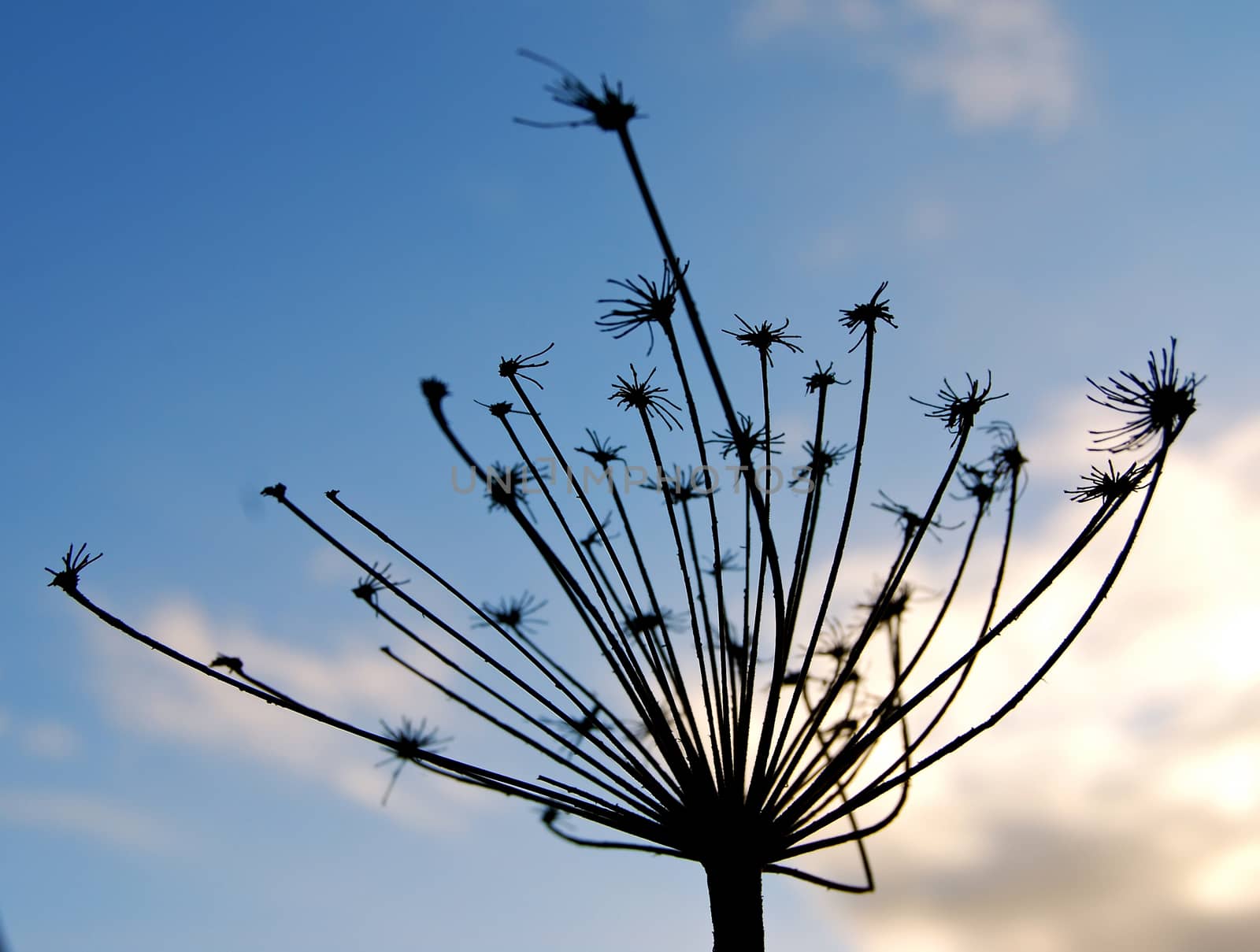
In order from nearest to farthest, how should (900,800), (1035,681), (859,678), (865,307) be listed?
(1035,681), (900,800), (865,307), (859,678)

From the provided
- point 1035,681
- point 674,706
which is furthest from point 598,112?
point 1035,681

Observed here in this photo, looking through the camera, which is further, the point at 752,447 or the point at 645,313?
the point at 752,447

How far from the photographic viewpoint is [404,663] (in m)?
8.30

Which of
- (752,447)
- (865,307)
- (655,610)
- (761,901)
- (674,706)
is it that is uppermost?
(865,307)

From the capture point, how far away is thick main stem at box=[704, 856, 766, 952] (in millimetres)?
6438

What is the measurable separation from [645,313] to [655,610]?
2.39m

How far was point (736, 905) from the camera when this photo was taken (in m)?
6.52

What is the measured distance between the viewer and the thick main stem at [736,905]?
6.44 meters

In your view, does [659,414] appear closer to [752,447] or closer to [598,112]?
[752,447]

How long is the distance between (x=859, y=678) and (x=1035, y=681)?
311 centimetres

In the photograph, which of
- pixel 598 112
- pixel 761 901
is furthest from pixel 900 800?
pixel 598 112

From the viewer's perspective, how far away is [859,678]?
9148mm

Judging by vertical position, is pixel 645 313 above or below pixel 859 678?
above

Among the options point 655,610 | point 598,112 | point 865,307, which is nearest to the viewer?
point 598,112
